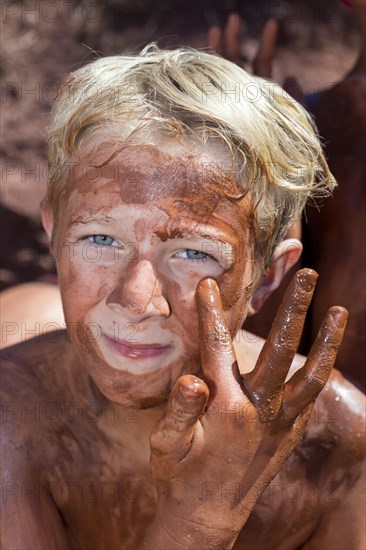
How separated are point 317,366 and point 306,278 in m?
0.13

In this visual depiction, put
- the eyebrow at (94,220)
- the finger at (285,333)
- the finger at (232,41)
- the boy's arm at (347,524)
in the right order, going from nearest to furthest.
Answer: the finger at (285,333) < the eyebrow at (94,220) < the boy's arm at (347,524) < the finger at (232,41)

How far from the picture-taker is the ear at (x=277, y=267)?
1699 millimetres

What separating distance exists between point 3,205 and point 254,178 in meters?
1.83

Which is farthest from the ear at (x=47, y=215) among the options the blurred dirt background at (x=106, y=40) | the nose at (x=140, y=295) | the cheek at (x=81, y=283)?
the blurred dirt background at (x=106, y=40)

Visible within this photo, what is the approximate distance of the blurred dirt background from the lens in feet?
11.3

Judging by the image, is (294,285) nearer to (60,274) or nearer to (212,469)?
(212,469)

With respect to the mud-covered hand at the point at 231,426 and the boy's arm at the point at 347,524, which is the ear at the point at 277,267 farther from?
the boy's arm at the point at 347,524

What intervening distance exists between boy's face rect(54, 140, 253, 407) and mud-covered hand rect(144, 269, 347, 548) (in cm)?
8

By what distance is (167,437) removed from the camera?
1.38 m

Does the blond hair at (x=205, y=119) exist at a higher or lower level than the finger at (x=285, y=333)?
higher

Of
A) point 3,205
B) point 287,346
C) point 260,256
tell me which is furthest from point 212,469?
point 3,205

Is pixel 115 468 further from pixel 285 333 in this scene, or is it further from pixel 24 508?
pixel 285 333

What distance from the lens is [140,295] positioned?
4.71 feet

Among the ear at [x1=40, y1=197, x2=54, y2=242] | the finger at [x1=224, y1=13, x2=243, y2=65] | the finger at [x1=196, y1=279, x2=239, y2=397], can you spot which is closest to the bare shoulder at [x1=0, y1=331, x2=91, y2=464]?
the ear at [x1=40, y1=197, x2=54, y2=242]
